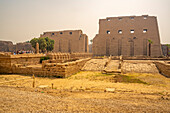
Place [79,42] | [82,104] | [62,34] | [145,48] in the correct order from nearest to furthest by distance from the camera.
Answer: [82,104] < [145,48] < [79,42] < [62,34]

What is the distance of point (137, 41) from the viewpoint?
32.1 metres

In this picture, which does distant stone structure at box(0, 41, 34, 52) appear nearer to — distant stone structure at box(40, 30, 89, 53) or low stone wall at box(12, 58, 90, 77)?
distant stone structure at box(40, 30, 89, 53)

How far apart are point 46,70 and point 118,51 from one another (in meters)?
26.0

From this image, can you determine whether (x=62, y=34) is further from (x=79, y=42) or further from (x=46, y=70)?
(x=46, y=70)

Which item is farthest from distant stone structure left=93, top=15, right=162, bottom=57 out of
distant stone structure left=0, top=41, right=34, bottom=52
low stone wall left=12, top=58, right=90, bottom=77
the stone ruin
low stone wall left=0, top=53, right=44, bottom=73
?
distant stone structure left=0, top=41, right=34, bottom=52

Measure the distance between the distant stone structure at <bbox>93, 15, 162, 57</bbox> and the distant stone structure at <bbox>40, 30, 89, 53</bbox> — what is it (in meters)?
6.78

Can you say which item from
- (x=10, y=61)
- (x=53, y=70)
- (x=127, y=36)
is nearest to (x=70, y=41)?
(x=127, y=36)

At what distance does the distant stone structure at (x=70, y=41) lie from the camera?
40344 mm

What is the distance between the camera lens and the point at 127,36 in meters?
32.9

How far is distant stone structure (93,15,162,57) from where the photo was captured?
31.6 metres

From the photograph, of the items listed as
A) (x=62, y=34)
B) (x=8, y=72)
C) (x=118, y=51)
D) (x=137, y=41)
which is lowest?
(x=8, y=72)

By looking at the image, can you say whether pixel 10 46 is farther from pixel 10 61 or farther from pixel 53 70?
pixel 53 70

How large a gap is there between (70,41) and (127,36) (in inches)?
751

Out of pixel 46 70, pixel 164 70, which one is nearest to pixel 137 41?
pixel 164 70
